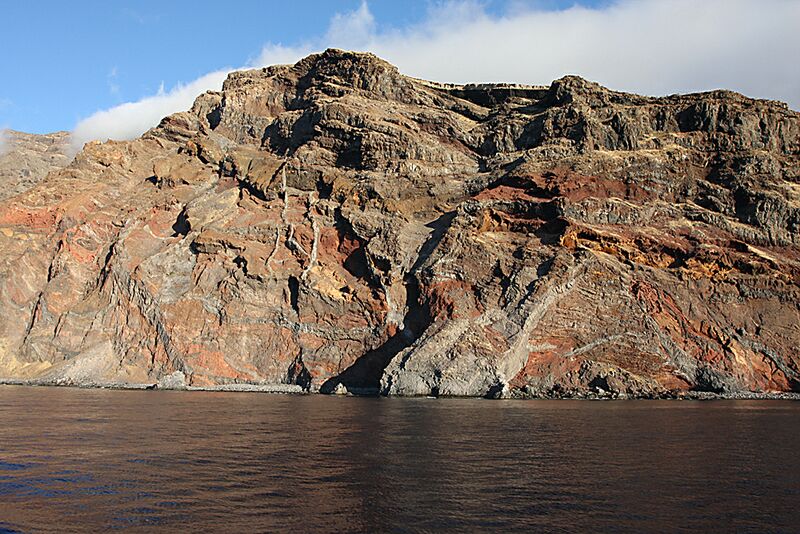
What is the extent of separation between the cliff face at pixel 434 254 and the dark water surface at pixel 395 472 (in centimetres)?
2279

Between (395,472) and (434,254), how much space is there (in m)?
52.5

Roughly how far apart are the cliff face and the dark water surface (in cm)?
2279

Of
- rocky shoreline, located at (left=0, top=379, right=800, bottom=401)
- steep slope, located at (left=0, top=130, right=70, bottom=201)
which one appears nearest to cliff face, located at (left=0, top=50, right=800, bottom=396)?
rocky shoreline, located at (left=0, top=379, right=800, bottom=401)

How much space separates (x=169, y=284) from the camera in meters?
80.9

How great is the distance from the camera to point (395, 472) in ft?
74.5

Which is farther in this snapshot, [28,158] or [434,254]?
[28,158]

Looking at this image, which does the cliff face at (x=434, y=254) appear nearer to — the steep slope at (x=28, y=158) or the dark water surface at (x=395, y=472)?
the dark water surface at (x=395, y=472)

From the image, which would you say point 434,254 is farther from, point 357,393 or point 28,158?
point 28,158

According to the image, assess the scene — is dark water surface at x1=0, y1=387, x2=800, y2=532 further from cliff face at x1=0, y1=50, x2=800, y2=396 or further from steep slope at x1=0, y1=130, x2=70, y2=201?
steep slope at x1=0, y1=130, x2=70, y2=201

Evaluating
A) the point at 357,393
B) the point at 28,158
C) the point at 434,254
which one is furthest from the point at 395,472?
the point at 28,158

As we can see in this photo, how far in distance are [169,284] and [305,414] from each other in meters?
45.2

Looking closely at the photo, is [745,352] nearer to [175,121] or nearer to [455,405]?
[455,405]

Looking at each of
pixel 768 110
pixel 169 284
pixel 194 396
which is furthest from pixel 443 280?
pixel 768 110

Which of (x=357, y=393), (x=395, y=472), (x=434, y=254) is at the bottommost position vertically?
(x=357, y=393)
